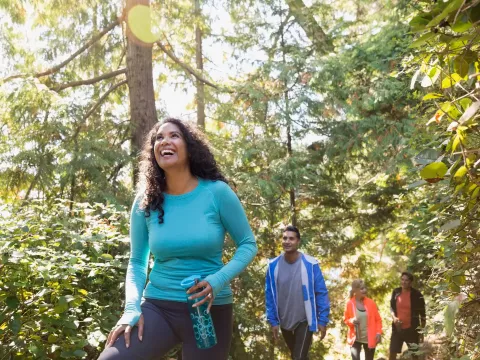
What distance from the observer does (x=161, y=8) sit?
1271 centimetres

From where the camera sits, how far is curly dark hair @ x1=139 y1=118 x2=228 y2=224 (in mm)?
2980

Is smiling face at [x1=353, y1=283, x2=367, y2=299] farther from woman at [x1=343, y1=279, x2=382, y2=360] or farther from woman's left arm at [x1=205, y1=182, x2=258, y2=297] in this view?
woman's left arm at [x1=205, y1=182, x2=258, y2=297]

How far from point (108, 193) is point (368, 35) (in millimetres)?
6677

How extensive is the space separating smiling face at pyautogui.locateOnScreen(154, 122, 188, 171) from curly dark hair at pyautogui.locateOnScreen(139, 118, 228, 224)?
32 millimetres

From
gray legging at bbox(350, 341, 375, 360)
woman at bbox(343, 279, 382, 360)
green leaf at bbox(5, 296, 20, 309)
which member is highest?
green leaf at bbox(5, 296, 20, 309)

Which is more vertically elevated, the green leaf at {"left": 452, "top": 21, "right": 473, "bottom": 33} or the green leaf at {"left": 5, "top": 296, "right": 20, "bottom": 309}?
the green leaf at {"left": 452, "top": 21, "right": 473, "bottom": 33}

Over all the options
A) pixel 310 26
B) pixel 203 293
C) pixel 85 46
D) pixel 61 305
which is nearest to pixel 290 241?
pixel 61 305

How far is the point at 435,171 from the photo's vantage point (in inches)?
62.6

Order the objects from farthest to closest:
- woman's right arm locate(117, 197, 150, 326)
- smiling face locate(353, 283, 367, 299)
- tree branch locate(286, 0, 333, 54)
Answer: tree branch locate(286, 0, 333, 54), smiling face locate(353, 283, 367, 299), woman's right arm locate(117, 197, 150, 326)

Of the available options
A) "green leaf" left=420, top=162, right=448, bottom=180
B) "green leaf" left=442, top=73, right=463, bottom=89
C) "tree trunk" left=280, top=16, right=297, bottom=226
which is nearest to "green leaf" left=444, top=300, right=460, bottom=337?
"green leaf" left=420, top=162, right=448, bottom=180

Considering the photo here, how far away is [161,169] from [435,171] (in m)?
1.79

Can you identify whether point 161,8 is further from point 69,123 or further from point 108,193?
point 108,193

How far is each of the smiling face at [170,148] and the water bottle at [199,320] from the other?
634mm

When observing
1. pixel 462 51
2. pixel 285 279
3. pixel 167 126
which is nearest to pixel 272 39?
pixel 285 279
